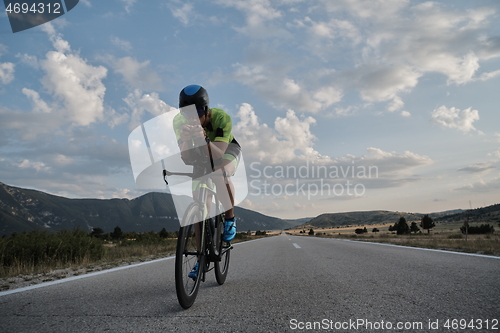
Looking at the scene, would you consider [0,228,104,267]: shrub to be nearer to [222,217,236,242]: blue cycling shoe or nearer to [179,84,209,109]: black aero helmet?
[222,217,236,242]: blue cycling shoe

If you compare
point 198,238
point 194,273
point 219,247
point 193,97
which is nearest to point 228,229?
point 219,247

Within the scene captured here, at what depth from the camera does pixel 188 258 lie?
3.06 meters

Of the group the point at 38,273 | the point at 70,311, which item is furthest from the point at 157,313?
the point at 38,273

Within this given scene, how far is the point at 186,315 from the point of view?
8.24 ft

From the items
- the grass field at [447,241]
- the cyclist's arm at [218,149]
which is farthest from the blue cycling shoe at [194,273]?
the grass field at [447,241]

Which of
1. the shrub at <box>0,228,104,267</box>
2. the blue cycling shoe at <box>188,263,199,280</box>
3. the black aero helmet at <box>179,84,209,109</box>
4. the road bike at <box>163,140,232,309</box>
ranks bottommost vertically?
the shrub at <box>0,228,104,267</box>

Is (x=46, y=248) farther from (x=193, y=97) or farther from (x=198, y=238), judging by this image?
(x=193, y=97)

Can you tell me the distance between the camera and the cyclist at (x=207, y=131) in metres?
3.14

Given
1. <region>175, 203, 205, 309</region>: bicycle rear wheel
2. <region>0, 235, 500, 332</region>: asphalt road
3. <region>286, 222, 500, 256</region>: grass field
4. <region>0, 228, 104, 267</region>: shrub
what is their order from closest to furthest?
<region>0, 235, 500, 332</region>: asphalt road → <region>175, 203, 205, 309</region>: bicycle rear wheel → <region>0, 228, 104, 267</region>: shrub → <region>286, 222, 500, 256</region>: grass field

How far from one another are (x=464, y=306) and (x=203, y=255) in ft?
8.39

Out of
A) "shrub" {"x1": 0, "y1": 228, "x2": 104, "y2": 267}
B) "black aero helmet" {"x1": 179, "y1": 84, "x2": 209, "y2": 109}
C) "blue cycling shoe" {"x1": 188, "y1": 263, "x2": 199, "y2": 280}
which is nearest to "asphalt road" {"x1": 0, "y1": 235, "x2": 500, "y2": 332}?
"blue cycling shoe" {"x1": 188, "y1": 263, "x2": 199, "y2": 280}

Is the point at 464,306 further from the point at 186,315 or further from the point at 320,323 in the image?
the point at 186,315

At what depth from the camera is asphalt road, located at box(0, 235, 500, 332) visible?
221 cm

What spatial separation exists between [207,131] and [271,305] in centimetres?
199
